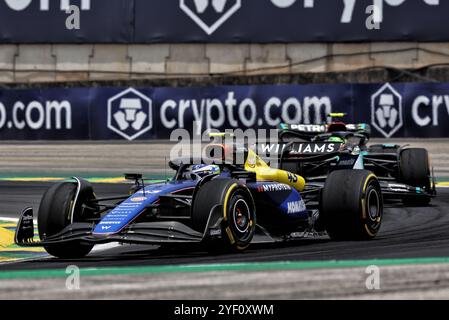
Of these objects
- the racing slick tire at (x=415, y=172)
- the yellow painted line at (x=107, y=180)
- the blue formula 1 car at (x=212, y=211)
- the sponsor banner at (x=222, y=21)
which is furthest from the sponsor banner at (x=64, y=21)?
the blue formula 1 car at (x=212, y=211)

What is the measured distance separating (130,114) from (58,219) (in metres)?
13.6

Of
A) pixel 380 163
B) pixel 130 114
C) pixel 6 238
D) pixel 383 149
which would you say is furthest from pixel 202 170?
pixel 130 114

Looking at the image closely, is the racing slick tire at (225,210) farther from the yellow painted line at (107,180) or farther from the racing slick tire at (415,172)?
the yellow painted line at (107,180)

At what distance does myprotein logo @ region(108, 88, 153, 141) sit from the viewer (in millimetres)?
23188

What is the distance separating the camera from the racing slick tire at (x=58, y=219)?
9.91 meters

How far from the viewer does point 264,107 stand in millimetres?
22656

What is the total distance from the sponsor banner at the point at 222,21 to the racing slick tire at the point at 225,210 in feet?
51.4

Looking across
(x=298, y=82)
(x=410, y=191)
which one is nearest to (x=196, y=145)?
(x=298, y=82)

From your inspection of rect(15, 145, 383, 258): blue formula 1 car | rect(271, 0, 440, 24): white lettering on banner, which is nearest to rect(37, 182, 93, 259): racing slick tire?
rect(15, 145, 383, 258): blue formula 1 car

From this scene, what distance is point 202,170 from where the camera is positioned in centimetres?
1050

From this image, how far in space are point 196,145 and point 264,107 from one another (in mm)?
1715

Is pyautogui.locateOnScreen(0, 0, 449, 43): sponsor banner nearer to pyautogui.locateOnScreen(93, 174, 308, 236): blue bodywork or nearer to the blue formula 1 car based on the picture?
the blue formula 1 car

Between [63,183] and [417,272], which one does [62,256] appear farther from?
[417,272]

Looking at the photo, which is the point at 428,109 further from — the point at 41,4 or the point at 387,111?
the point at 41,4
